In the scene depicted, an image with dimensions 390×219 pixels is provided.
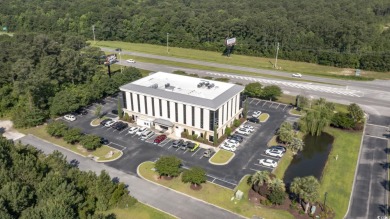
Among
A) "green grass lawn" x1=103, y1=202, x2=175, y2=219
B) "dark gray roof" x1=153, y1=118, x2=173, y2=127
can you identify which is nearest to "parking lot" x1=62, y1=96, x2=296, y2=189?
"dark gray roof" x1=153, y1=118, x2=173, y2=127

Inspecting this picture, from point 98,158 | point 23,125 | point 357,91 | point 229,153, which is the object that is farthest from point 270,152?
point 23,125

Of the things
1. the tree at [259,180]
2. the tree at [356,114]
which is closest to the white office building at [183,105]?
the tree at [259,180]

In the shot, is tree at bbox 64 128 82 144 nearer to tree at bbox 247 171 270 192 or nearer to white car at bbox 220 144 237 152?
white car at bbox 220 144 237 152

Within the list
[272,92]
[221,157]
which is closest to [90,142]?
[221,157]

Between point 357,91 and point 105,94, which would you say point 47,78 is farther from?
point 357,91

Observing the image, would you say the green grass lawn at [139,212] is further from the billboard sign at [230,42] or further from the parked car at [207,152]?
the billboard sign at [230,42]

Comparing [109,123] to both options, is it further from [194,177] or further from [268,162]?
[268,162]
